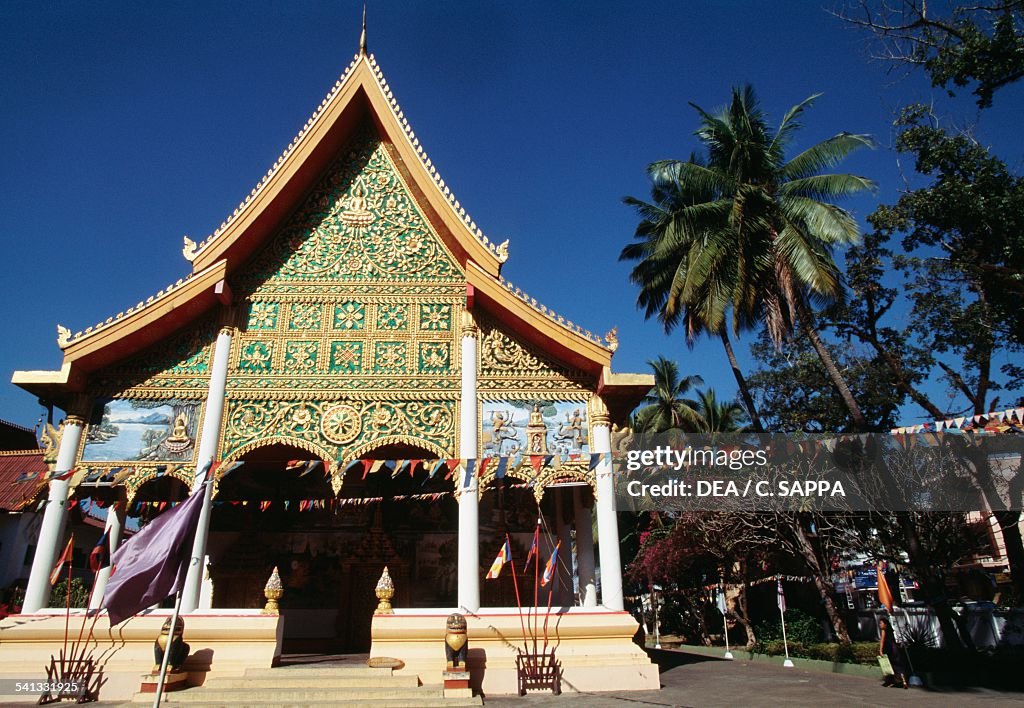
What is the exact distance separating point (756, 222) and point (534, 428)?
11.4 meters

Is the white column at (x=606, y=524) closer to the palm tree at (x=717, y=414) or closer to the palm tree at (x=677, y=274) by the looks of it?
the palm tree at (x=677, y=274)

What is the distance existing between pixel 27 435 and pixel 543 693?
3110 cm

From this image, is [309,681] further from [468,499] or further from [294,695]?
[468,499]

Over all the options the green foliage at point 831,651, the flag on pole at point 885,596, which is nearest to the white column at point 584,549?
the flag on pole at point 885,596

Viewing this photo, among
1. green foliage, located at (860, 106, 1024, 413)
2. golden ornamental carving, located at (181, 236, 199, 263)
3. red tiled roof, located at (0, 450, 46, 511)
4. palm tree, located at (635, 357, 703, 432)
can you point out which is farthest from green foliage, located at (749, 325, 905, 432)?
red tiled roof, located at (0, 450, 46, 511)

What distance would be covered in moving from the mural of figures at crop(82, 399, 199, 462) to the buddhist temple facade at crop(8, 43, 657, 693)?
0.09ft

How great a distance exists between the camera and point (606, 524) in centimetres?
1070

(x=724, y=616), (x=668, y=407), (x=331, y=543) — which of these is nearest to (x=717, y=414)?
(x=668, y=407)

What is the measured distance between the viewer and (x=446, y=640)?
9.23 m

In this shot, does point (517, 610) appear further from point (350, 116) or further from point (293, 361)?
point (350, 116)

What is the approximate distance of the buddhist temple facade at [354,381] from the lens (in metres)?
10.6

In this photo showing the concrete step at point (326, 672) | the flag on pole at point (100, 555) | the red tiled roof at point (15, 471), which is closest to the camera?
the concrete step at point (326, 672)

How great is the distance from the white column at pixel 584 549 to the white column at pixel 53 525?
8.67 m

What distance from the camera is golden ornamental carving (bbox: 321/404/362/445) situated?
36.1ft
